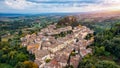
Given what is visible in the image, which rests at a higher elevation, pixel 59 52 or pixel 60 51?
pixel 59 52

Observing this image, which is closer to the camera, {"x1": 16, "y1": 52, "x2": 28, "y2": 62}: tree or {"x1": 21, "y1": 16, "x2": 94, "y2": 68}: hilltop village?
{"x1": 21, "y1": 16, "x2": 94, "y2": 68}: hilltop village

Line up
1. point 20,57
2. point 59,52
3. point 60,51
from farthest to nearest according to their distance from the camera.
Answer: point 60,51, point 59,52, point 20,57

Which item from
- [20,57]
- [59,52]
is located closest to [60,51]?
[59,52]

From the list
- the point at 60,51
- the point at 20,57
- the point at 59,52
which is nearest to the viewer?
the point at 20,57

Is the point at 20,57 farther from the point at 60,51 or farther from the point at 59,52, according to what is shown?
the point at 60,51

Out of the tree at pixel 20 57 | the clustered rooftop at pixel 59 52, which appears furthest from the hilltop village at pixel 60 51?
the tree at pixel 20 57

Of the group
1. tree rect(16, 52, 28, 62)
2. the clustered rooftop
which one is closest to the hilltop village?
the clustered rooftop

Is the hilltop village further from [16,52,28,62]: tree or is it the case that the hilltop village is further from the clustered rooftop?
[16,52,28,62]: tree

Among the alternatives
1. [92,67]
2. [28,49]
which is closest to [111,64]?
[92,67]

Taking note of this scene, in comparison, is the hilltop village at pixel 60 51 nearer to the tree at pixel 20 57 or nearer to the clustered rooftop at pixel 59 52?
the clustered rooftop at pixel 59 52

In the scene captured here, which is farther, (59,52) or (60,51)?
(60,51)

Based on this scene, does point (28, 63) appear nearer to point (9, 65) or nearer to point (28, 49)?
point (9, 65)

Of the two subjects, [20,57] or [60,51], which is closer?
[20,57]
